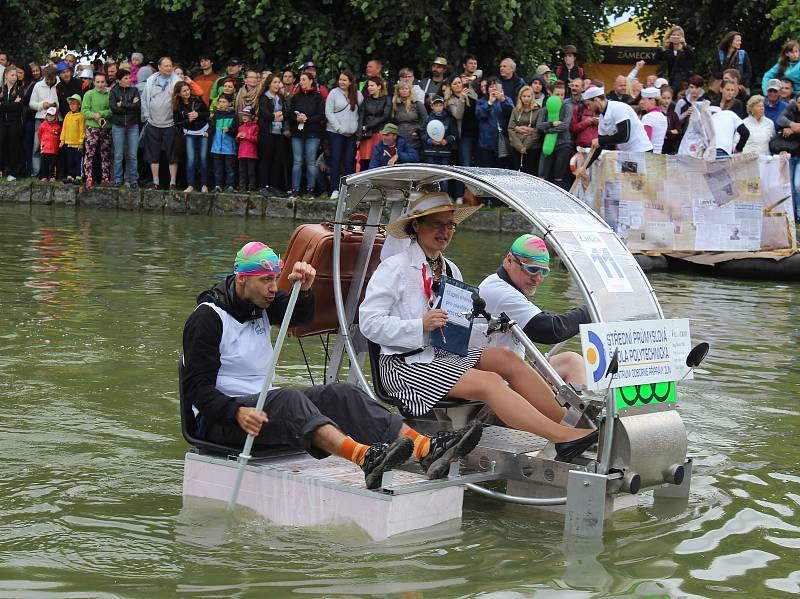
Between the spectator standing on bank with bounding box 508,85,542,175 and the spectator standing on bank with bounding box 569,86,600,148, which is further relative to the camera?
the spectator standing on bank with bounding box 508,85,542,175

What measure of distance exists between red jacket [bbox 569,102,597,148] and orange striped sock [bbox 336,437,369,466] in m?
13.8

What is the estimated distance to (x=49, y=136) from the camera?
24156 millimetres

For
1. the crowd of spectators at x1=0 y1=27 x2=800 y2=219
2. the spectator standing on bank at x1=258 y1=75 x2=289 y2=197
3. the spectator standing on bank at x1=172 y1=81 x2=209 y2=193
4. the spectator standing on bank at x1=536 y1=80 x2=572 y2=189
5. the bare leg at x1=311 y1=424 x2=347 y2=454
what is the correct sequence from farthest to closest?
the spectator standing on bank at x1=172 y1=81 x2=209 y2=193
the spectator standing on bank at x1=258 y1=75 x2=289 y2=197
the spectator standing on bank at x1=536 y1=80 x2=572 y2=189
the crowd of spectators at x1=0 y1=27 x2=800 y2=219
the bare leg at x1=311 y1=424 x2=347 y2=454

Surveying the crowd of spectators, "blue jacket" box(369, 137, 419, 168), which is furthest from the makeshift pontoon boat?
"blue jacket" box(369, 137, 419, 168)

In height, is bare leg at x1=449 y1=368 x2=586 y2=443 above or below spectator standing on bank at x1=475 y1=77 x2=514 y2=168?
below

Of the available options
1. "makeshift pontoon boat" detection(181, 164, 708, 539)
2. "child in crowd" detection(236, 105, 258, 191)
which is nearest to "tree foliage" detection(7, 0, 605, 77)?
"child in crowd" detection(236, 105, 258, 191)

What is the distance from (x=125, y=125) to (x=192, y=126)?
1.23 metres

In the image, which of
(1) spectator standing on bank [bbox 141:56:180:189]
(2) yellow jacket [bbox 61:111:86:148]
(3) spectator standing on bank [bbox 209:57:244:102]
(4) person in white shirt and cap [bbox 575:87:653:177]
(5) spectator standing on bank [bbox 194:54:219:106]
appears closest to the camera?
(4) person in white shirt and cap [bbox 575:87:653:177]

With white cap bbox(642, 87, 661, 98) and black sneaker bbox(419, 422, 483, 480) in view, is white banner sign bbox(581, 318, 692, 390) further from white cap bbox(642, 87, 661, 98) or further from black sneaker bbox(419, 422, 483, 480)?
white cap bbox(642, 87, 661, 98)

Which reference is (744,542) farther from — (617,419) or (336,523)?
(336,523)

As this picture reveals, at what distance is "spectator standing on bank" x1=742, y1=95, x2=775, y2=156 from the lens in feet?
62.9

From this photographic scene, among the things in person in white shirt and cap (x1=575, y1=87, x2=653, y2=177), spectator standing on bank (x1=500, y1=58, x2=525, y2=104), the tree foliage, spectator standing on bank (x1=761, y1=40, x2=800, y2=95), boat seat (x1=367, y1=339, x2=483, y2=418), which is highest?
the tree foliage

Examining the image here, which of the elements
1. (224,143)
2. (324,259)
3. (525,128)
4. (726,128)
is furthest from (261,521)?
(224,143)

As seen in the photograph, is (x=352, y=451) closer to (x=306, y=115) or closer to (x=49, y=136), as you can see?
(x=306, y=115)
